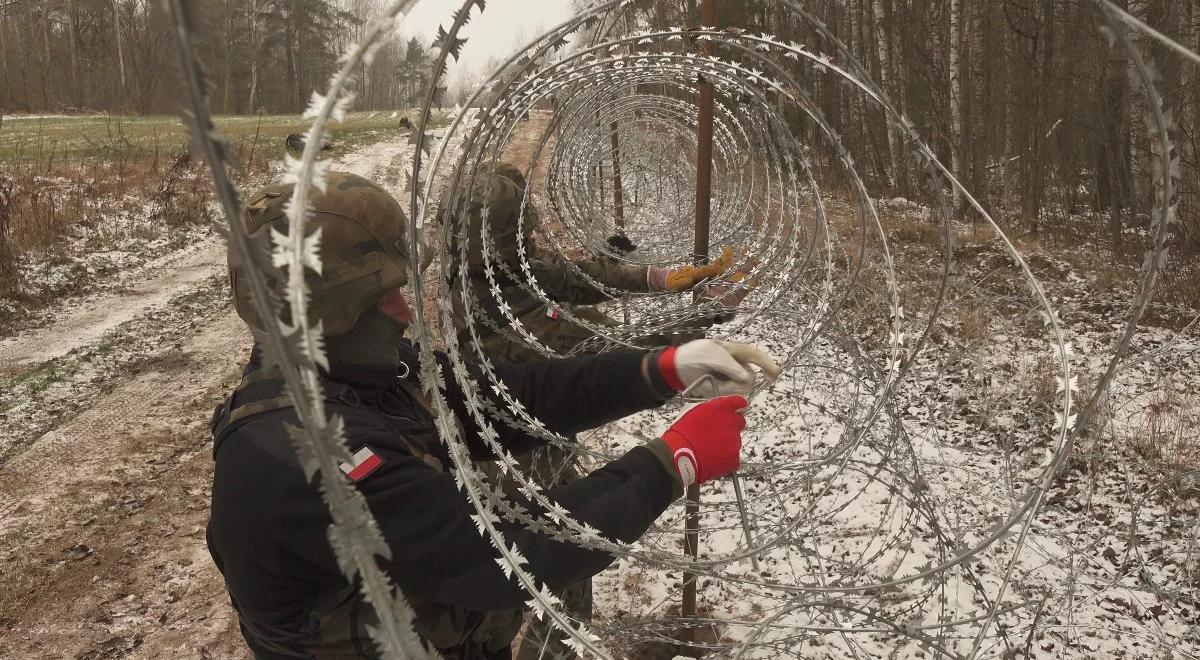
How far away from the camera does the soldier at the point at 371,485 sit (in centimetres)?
149

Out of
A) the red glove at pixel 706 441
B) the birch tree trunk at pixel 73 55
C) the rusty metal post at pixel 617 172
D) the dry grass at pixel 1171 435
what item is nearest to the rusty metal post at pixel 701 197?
the red glove at pixel 706 441

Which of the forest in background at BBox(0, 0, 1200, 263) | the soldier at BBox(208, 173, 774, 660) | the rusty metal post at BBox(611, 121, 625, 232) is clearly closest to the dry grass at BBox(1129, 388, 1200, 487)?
the forest in background at BBox(0, 0, 1200, 263)

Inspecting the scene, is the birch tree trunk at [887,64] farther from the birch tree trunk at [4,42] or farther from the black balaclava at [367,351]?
the birch tree trunk at [4,42]

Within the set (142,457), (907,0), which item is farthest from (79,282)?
(907,0)

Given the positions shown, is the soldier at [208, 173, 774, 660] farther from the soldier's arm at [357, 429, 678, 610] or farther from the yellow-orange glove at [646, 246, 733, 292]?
the yellow-orange glove at [646, 246, 733, 292]

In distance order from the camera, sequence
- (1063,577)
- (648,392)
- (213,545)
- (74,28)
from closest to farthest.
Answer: (213,545) → (648,392) → (1063,577) → (74,28)

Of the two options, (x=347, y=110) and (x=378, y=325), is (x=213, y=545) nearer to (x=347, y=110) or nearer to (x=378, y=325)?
(x=378, y=325)

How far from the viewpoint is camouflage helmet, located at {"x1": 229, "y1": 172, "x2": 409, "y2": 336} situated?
1.67 meters

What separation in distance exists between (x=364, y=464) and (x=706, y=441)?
2.70ft

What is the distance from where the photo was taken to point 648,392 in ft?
7.67

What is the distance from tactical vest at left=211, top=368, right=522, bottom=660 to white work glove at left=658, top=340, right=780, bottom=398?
0.76 metres

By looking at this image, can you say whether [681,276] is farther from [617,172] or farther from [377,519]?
[377,519]

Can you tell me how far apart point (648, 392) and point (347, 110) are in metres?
1.71

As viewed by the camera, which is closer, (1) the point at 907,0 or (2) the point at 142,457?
(2) the point at 142,457
